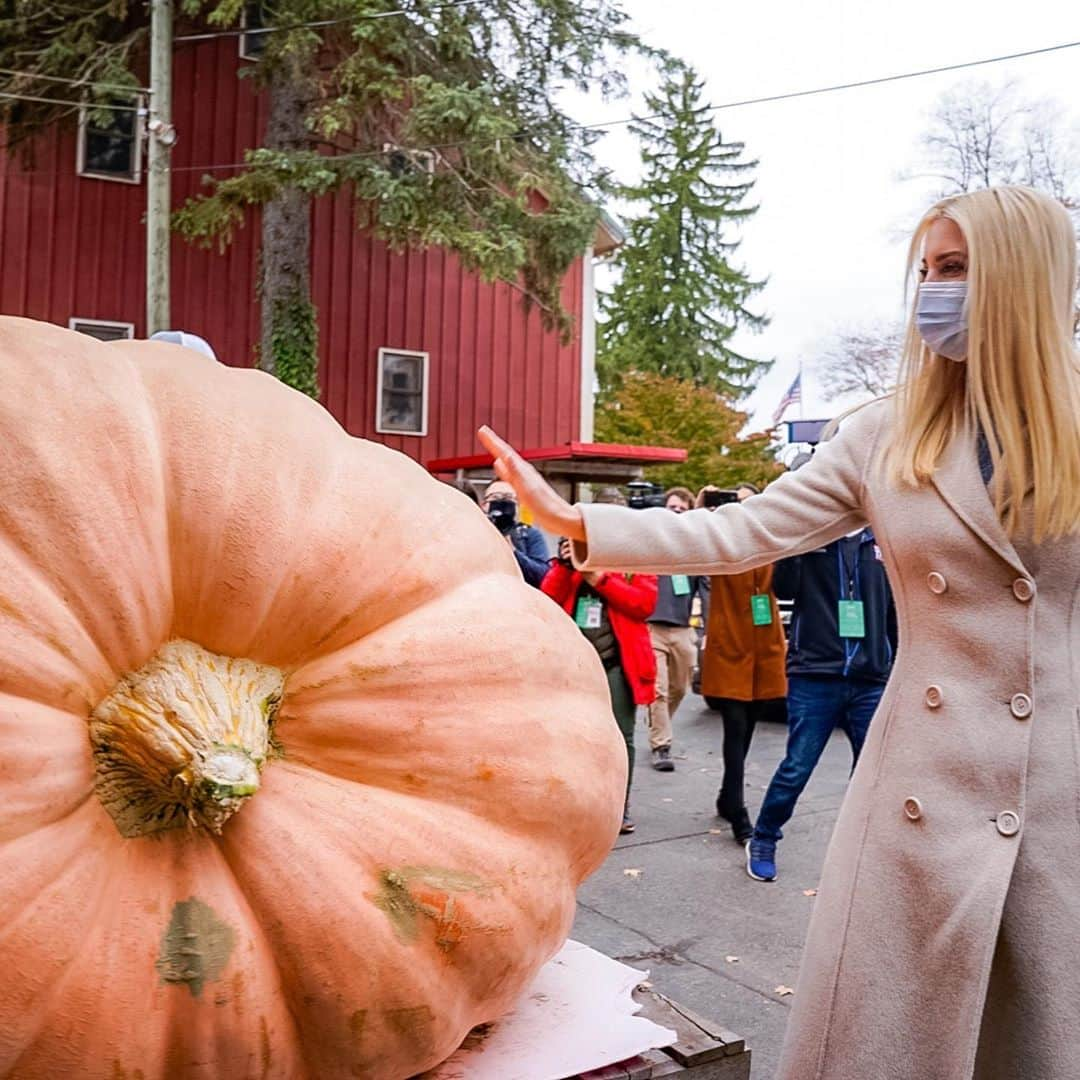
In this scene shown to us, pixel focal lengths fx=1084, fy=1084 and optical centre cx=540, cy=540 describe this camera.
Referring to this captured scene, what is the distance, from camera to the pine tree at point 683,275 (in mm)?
34844

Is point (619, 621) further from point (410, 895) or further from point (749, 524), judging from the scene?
point (410, 895)

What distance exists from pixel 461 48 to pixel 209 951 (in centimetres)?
1206

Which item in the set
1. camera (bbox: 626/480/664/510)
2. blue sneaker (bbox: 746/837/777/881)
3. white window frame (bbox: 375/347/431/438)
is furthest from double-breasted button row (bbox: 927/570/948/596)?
white window frame (bbox: 375/347/431/438)

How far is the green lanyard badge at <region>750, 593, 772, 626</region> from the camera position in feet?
17.7

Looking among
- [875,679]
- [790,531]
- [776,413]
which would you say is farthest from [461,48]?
[776,413]

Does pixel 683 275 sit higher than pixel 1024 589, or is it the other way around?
pixel 683 275

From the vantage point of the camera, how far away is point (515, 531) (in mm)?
6020

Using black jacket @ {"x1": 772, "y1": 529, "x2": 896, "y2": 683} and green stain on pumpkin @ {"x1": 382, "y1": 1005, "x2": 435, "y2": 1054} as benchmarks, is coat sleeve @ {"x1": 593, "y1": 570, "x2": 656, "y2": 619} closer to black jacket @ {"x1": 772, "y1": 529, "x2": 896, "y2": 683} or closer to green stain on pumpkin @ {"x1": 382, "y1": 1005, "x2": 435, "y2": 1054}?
black jacket @ {"x1": 772, "y1": 529, "x2": 896, "y2": 683}

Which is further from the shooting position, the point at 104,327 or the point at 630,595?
the point at 104,327

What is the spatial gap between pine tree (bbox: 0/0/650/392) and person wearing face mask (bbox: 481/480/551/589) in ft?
20.7

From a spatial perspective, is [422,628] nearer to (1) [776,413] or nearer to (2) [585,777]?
(2) [585,777]

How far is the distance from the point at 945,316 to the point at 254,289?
1476cm

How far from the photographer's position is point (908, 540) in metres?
1.79

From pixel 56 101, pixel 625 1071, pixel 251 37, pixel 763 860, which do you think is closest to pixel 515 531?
pixel 763 860
